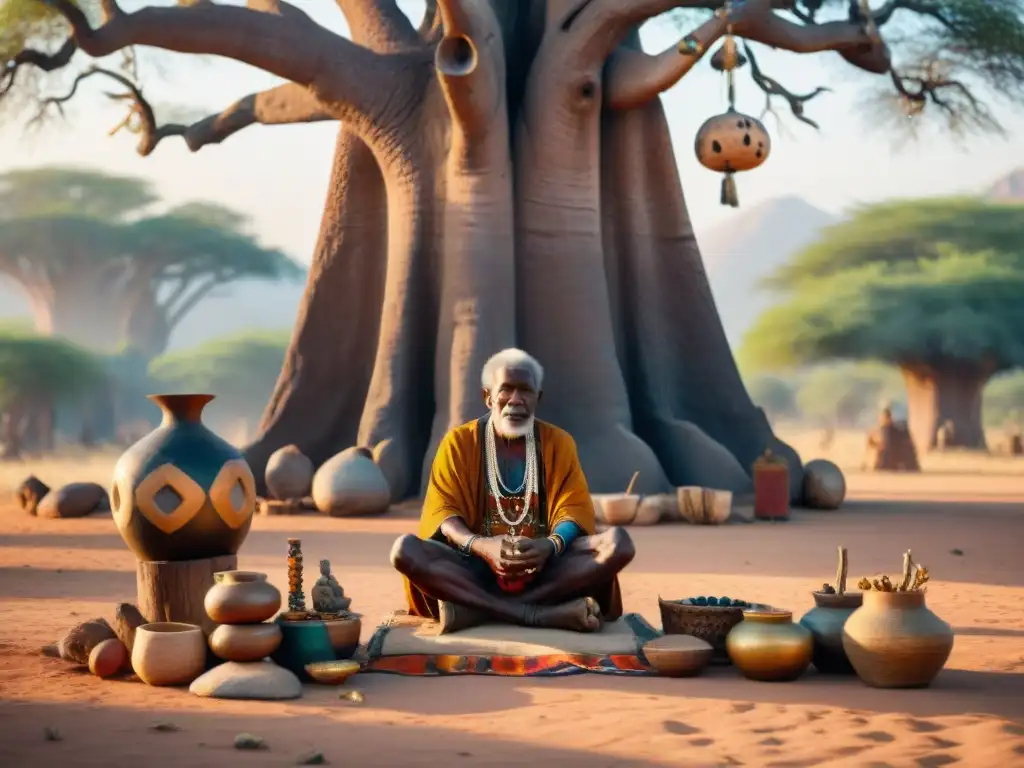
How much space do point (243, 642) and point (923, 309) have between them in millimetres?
26353

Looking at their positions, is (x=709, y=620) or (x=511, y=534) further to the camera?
(x=511, y=534)

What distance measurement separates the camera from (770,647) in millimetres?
5410

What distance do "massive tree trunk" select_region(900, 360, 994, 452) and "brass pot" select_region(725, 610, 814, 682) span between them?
24406 millimetres

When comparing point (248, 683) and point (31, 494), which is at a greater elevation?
point (31, 494)

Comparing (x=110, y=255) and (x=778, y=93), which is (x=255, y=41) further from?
(x=110, y=255)

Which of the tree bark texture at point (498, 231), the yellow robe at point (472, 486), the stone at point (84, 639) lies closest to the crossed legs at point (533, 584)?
the yellow robe at point (472, 486)

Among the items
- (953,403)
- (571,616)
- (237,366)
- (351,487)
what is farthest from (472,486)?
(237,366)

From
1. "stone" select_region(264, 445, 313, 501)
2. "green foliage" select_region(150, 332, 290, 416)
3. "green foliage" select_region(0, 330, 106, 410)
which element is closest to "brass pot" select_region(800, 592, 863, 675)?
"stone" select_region(264, 445, 313, 501)

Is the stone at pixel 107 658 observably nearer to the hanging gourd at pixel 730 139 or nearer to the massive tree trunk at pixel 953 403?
the hanging gourd at pixel 730 139

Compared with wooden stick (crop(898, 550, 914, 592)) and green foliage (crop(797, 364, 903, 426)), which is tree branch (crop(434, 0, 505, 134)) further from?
green foliage (crop(797, 364, 903, 426))

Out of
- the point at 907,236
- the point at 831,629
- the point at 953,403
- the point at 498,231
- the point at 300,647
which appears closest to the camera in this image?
the point at 300,647

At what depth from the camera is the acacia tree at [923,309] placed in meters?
29.1

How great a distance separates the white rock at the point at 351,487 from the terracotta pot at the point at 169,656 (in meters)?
7.06

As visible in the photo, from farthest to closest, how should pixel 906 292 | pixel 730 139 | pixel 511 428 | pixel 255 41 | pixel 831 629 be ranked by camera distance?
pixel 906 292, pixel 255 41, pixel 730 139, pixel 511 428, pixel 831 629
